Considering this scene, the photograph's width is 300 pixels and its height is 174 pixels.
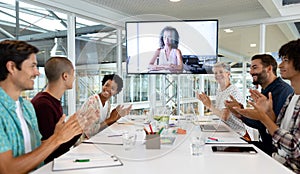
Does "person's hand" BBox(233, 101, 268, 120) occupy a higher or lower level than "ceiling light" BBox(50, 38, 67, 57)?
lower

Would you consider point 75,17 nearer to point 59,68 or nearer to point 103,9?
point 103,9

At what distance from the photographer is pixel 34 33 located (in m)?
3.24

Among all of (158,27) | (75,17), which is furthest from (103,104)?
(75,17)

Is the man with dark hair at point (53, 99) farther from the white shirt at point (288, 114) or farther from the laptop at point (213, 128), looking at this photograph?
the white shirt at point (288, 114)

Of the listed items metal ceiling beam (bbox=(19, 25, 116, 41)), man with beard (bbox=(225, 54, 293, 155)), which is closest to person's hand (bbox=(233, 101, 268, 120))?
man with beard (bbox=(225, 54, 293, 155))

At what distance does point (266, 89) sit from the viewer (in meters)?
2.18

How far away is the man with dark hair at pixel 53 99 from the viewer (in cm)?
168

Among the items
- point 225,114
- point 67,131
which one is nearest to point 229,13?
point 225,114

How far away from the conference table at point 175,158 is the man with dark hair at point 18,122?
0.09 meters

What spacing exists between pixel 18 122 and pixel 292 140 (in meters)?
1.41

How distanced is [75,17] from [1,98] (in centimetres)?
278

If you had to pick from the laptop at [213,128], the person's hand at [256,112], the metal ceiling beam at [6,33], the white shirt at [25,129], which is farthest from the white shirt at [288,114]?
the metal ceiling beam at [6,33]

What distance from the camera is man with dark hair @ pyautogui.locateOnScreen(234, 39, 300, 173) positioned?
4.68 feet

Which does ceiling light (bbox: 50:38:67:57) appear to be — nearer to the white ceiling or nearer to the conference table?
the white ceiling
